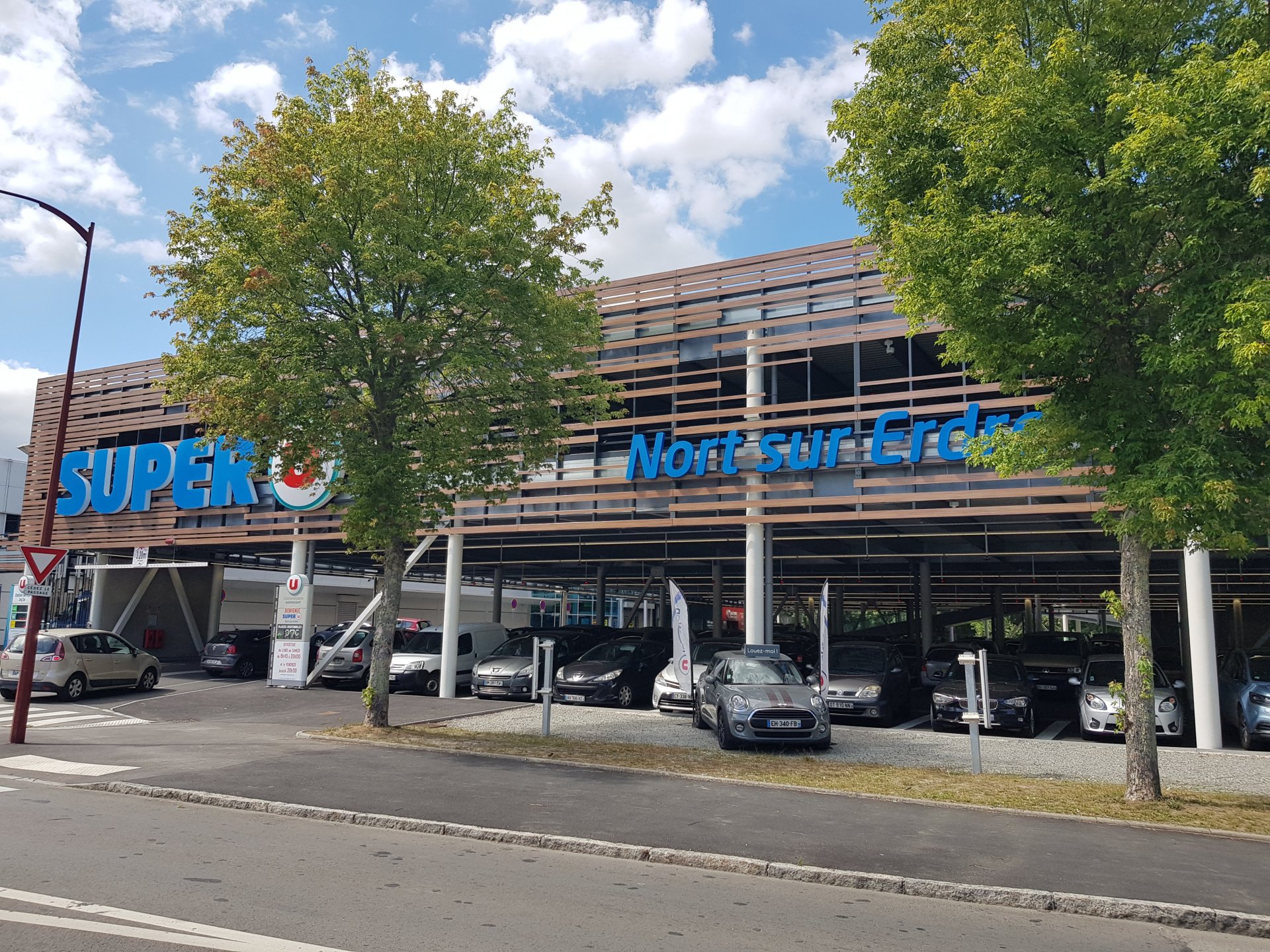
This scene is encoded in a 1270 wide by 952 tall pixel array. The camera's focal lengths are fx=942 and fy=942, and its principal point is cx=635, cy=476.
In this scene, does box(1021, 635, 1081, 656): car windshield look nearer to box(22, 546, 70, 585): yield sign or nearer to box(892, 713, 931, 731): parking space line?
box(892, 713, 931, 731): parking space line

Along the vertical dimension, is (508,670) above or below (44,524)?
below

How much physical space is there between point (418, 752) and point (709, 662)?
7.38 meters

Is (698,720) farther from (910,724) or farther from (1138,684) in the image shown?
(1138,684)

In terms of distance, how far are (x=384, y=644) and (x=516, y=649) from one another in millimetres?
6676

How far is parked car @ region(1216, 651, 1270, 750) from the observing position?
48.3 ft

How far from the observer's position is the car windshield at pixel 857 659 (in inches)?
712

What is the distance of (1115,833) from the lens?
895cm

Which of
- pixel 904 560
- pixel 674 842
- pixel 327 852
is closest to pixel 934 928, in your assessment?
pixel 674 842

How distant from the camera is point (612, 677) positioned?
19484 millimetres

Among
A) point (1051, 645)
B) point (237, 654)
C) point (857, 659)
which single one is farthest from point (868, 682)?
point (237, 654)

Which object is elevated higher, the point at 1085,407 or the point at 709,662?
the point at 1085,407

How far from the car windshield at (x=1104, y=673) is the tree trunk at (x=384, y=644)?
39.6ft

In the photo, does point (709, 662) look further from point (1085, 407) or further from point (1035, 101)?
point (1035, 101)

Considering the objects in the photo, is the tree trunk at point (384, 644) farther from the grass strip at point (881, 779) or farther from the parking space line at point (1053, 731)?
the parking space line at point (1053, 731)
